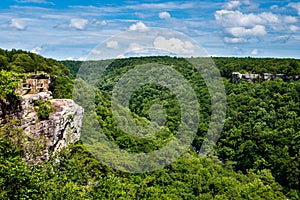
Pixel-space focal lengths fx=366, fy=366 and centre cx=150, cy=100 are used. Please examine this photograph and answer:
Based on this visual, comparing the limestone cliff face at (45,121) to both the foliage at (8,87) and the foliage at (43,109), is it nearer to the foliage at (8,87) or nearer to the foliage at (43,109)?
the foliage at (43,109)

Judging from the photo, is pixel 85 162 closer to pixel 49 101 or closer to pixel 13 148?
pixel 49 101

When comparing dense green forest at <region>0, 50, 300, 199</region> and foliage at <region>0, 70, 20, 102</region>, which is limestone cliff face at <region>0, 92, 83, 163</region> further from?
dense green forest at <region>0, 50, 300, 199</region>

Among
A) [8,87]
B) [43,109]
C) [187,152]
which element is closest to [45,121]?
[43,109]

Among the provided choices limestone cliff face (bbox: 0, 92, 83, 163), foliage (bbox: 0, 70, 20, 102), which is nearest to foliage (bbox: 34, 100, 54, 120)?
limestone cliff face (bbox: 0, 92, 83, 163)

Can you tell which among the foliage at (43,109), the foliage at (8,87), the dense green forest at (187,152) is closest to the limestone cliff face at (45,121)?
the foliage at (43,109)

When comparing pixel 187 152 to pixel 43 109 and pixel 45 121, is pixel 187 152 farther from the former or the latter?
pixel 45 121

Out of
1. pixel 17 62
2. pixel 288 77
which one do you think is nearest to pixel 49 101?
pixel 17 62
